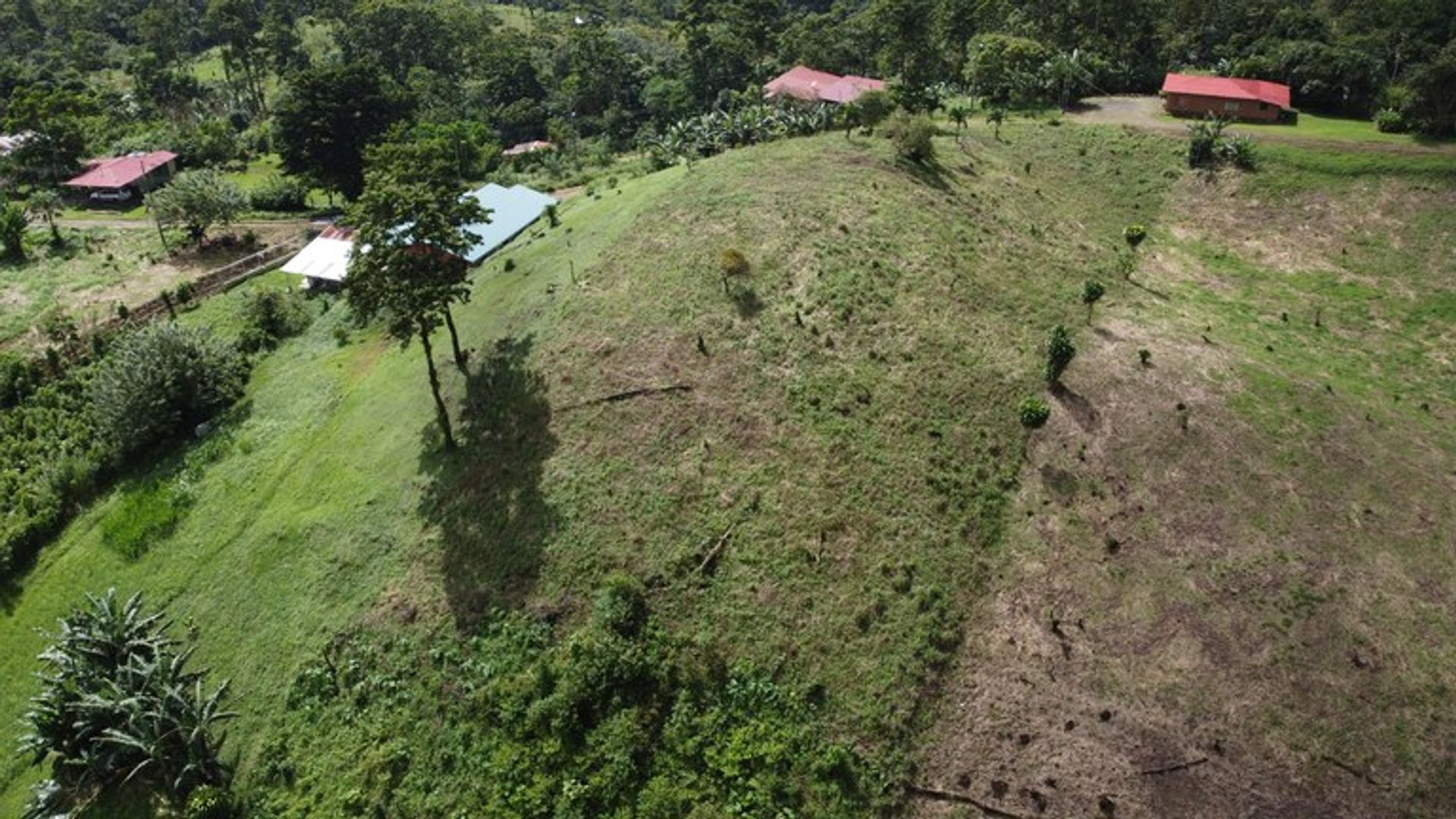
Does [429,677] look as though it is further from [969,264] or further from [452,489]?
[969,264]

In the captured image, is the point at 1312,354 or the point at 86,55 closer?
the point at 1312,354

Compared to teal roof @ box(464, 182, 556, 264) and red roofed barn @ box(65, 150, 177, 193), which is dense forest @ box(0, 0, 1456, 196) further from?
teal roof @ box(464, 182, 556, 264)

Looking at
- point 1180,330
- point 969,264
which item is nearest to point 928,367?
point 969,264

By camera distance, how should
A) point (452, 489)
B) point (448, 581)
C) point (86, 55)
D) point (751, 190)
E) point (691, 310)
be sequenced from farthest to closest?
1. point (86, 55)
2. point (751, 190)
3. point (691, 310)
4. point (452, 489)
5. point (448, 581)

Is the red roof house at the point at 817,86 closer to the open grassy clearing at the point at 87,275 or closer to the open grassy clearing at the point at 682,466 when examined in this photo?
the open grassy clearing at the point at 682,466

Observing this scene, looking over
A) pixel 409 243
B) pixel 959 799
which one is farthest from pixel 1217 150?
pixel 409 243

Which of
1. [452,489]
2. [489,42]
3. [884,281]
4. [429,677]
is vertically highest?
[489,42]
